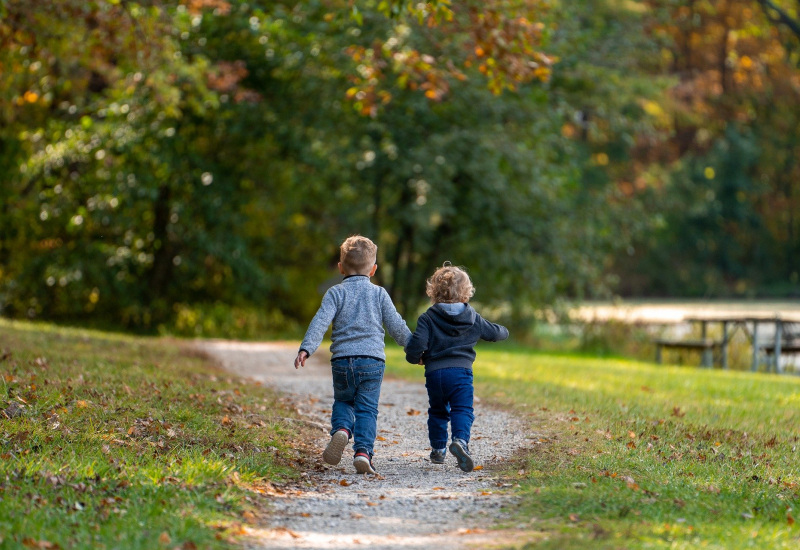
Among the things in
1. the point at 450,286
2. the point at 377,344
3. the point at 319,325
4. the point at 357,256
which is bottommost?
the point at 377,344

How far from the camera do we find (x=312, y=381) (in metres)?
10.8

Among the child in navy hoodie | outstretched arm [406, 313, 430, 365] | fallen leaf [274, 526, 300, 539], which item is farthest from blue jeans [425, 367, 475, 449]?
fallen leaf [274, 526, 300, 539]

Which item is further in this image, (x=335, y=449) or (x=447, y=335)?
(x=447, y=335)

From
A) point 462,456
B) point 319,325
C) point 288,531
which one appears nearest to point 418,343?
point 319,325

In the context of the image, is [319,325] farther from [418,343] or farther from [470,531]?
[470,531]

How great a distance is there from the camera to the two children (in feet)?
19.3

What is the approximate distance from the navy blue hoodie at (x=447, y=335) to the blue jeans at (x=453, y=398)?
0.17 feet

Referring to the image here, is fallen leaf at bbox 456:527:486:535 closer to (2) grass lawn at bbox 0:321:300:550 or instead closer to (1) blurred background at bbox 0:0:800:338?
(2) grass lawn at bbox 0:321:300:550

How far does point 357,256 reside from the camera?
5930mm

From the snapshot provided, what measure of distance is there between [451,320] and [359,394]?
75 cm

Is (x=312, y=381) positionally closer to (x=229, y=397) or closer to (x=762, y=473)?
(x=229, y=397)

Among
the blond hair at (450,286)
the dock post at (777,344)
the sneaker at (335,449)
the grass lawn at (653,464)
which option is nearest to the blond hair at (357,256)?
the blond hair at (450,286)

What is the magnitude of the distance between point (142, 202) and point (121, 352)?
676 cm

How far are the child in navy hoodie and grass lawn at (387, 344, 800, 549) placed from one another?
0.57 m
